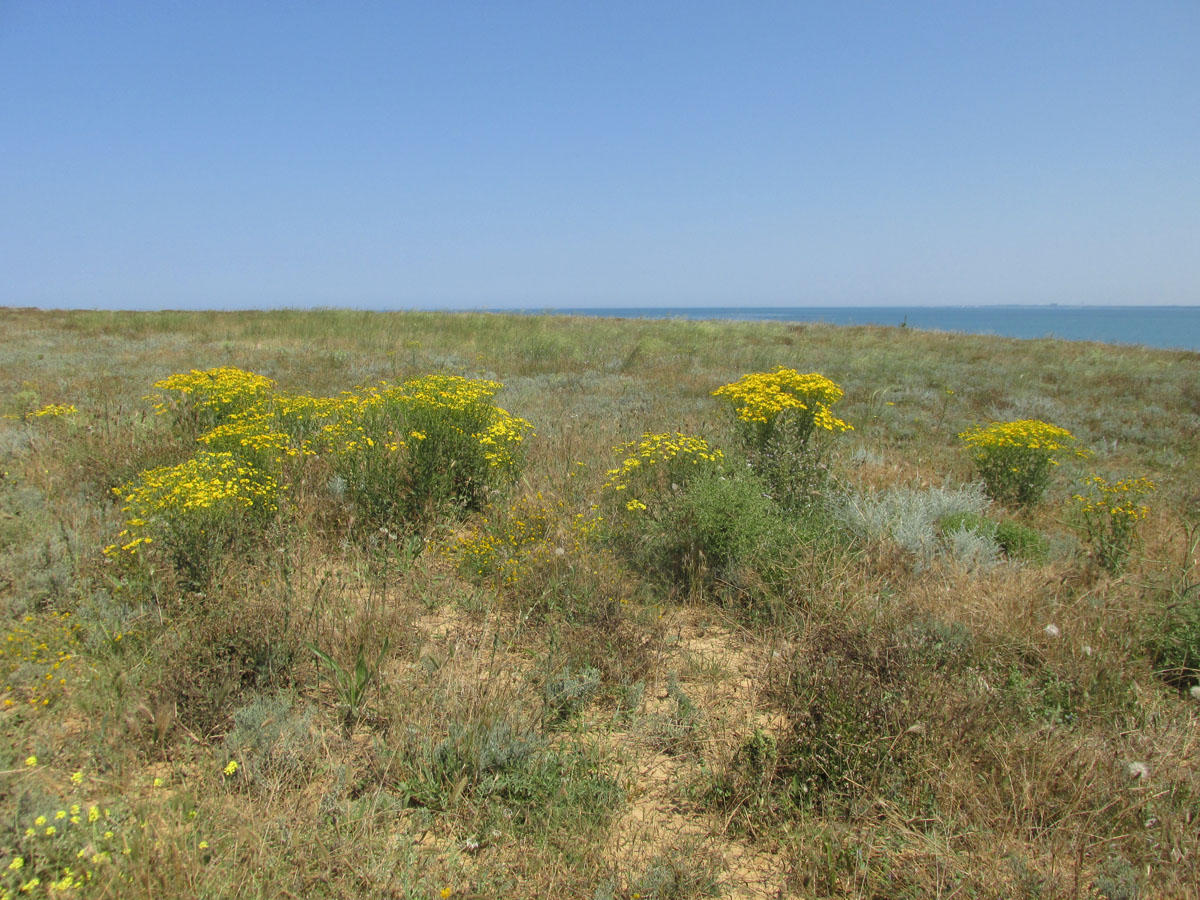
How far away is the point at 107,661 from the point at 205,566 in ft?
2.23

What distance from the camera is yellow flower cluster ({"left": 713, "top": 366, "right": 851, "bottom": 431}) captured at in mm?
5230

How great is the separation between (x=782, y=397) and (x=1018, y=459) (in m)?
2.68

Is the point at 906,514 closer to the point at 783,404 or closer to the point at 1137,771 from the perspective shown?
the point at 783,404

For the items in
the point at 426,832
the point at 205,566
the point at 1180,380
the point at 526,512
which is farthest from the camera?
the point at 1180,380

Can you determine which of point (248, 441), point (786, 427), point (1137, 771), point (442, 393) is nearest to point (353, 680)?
point (248, 441)

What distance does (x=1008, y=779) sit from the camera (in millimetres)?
2338

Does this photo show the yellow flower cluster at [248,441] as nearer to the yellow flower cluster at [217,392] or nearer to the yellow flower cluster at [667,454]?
the yellow flower cluster at [217,392]

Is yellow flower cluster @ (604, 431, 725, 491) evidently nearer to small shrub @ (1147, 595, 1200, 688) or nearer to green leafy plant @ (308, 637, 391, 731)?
green leafy plant @ (308, 637, 391, 731)

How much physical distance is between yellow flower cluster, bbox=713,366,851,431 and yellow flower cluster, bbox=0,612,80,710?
15.4 feet

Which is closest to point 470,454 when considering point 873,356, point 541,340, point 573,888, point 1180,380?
point 573,888

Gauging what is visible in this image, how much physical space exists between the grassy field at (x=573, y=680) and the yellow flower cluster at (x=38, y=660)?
0.06 ft

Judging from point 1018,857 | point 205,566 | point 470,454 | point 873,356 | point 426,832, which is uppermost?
point 873,356

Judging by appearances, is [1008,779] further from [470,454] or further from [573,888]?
[470,454]

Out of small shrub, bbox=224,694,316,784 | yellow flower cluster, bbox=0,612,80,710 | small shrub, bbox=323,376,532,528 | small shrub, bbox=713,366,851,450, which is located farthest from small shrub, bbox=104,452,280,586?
small shrub, bbox=713,366,851,450
